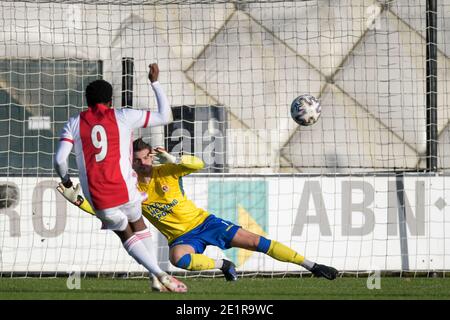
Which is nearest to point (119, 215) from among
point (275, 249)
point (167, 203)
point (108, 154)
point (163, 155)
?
point (108, 154)

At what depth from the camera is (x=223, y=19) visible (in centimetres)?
1564

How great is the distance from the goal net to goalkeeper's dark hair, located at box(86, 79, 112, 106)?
370 cm

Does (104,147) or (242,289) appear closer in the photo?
(104,147)

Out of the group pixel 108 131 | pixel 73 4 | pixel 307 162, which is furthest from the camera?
pixel 307 162

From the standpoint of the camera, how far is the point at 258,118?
50.5 ft

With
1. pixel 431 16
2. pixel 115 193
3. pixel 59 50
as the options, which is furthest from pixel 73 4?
pixel 115 193

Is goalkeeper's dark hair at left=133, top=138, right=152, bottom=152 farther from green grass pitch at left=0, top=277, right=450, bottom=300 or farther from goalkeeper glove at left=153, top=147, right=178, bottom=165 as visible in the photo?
green grass pitch at left=0, top=277, right=450, bottom=300

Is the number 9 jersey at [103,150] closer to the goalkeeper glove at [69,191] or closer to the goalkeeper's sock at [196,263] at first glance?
the goalkeeper glove at [69,191]

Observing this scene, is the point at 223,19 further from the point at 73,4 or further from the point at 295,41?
the point at 73,4

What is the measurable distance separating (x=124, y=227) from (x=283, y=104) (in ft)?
20.6

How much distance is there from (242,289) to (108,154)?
6.82 ft

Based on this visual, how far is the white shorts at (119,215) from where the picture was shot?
9298mm

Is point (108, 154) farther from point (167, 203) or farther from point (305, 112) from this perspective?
point (305, 112)

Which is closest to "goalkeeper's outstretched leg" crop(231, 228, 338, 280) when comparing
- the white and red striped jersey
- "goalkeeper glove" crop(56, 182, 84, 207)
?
the white and red striped jersey
